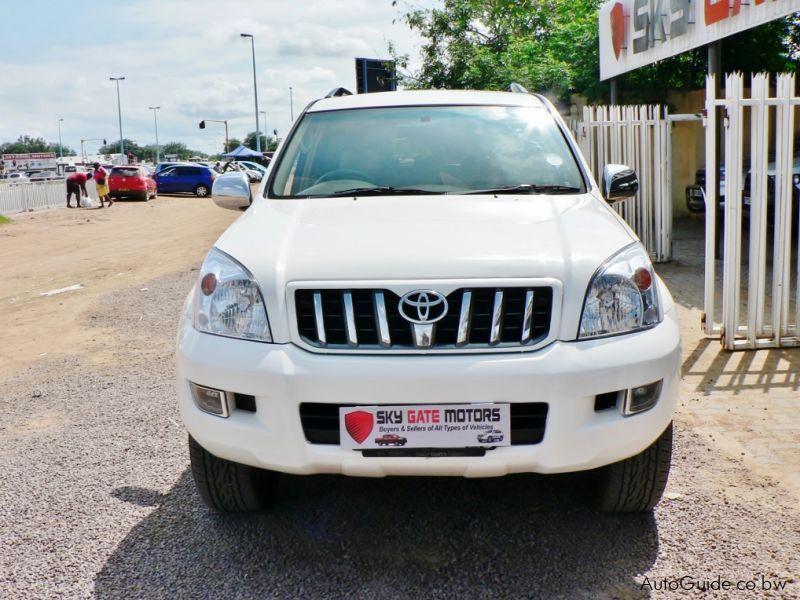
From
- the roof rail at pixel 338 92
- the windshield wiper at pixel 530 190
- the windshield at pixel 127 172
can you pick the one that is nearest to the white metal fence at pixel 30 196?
the windshield at pixel 127 172

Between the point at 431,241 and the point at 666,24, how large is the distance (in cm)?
1110

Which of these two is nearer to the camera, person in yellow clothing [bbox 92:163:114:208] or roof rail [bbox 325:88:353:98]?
roof rail [bbox 325:88:353:98]

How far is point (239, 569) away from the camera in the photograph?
307 cm

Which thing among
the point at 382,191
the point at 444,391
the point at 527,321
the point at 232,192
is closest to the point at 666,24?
the point at 232,192

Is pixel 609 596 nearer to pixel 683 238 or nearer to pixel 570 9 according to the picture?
pixel 683 238

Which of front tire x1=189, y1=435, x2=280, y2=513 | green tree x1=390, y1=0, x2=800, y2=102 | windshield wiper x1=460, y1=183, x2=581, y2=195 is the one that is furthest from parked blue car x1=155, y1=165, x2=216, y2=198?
front tire x1=189, y1=435, x2=280, y2=513

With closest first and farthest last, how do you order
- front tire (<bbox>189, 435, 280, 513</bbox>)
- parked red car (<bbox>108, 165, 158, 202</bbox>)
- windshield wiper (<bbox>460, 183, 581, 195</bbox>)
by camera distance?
front tire (<bbox>189, 435, 280, 513</bbox>) < windshield wiper (<bbox>460, 183, 581, 195</bbox>) < parked red car (<bbox>108, 165, 158, 202</bbox>)

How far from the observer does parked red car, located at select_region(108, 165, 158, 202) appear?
34125 mm

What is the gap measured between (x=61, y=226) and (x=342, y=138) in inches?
840

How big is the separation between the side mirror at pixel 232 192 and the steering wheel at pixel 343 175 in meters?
0.67

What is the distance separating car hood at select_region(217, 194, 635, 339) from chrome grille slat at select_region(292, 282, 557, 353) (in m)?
0.06

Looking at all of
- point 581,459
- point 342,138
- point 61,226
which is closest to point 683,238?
point 342,138

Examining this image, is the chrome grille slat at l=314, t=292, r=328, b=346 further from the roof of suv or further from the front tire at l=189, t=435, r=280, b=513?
the roof of suv

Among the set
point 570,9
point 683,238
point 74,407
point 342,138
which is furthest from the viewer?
point 570,9
